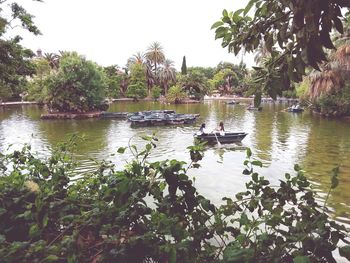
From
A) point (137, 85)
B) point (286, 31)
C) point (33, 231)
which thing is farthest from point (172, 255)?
point (137, 85)

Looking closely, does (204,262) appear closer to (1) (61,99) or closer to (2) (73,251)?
(2) (73,251)

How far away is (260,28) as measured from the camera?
292 cm

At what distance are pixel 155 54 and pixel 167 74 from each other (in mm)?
7315

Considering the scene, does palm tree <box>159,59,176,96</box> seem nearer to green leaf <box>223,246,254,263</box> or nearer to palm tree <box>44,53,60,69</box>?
palm tree <box>44,53,60,69</box>

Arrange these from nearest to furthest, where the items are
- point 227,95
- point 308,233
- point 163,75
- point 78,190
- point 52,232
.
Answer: point 308,233 → point 52,232 → point 78,190 → point 163,75 → point 227,95

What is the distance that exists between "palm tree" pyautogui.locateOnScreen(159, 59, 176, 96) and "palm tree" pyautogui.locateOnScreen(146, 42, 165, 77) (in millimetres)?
2838

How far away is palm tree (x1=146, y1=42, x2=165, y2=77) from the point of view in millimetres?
73062

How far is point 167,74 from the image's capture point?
228 ft

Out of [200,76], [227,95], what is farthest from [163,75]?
[227,95]

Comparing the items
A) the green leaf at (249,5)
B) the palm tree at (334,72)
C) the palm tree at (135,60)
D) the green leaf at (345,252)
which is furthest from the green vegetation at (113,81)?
the green leaf at (345,252)

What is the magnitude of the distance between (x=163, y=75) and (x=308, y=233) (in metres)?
68.7

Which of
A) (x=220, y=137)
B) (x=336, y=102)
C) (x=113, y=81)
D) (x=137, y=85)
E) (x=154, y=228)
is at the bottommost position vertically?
(x=220, y=137)

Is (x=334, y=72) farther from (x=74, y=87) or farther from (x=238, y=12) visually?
(x=238, y=12)

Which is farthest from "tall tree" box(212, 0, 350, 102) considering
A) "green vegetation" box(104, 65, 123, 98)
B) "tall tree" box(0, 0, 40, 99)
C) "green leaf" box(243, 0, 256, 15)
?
"green vegetation" box(104, 65, 123, 98)
